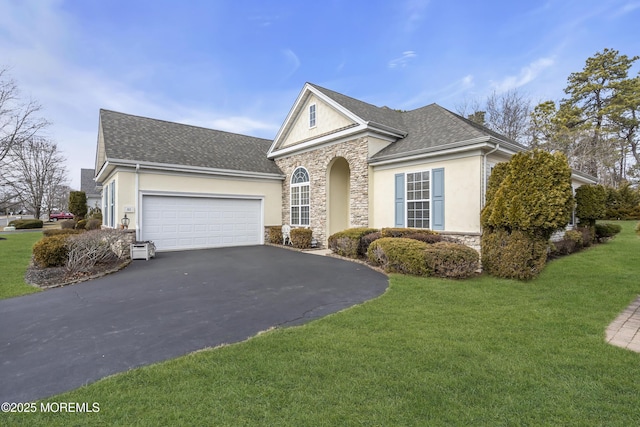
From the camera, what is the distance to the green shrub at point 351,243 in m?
10.8

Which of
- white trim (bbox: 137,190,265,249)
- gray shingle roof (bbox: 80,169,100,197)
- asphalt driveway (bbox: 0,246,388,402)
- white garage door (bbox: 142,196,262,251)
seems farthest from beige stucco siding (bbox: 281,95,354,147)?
gray shingle roof (bbox: 80,169,100,197)

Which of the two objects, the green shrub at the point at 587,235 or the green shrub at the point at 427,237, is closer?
the green shrub at the point at 427,237

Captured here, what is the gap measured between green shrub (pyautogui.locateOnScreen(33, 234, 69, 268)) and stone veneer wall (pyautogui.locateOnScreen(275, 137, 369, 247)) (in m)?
9.23

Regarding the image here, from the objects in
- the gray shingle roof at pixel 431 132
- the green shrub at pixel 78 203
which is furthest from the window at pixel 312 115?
the green shrub at pixel 78 203

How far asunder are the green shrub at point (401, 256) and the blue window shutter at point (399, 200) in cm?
294

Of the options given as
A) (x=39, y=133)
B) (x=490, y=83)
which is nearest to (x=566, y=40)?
(x=490, y=83)

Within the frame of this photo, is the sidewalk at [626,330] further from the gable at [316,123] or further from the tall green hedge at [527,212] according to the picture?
the gable at [316,123]

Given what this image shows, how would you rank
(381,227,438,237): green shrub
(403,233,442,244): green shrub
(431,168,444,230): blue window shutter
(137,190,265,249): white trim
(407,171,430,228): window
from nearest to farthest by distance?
1. (403,233,442,244): green shrub
2. (381,227,438,237): green shrub
3. (431,168,444,230): blue window shutter
4. (407,171,430,228): window
5. (137,190,265,249): white trim

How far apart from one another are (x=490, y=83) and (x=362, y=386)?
3077 centimetres

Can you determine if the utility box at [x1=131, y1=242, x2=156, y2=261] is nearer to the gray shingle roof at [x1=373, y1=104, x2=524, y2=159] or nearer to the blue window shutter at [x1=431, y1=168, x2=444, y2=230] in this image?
the gray shingle roof at [x1=373, y1=104, x2=524, y2=159]

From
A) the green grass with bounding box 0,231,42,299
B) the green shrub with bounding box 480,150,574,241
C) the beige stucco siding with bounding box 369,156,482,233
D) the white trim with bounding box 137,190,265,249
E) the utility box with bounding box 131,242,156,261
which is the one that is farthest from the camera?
the white trim with bounding box 137,190,265,249

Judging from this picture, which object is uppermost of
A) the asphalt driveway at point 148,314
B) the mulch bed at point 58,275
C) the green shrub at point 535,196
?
the green shrub at point 535,196

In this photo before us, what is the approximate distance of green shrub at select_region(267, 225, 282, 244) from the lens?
15266 millimetres

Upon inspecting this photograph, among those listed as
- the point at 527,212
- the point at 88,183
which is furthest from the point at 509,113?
the point at 88,183
